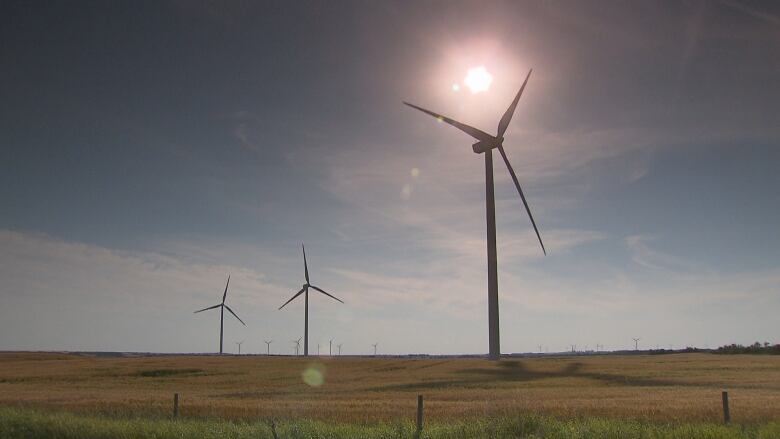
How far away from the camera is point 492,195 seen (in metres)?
78.9

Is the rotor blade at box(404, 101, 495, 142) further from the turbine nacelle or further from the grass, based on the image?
the grass

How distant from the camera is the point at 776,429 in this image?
19719 millimetres

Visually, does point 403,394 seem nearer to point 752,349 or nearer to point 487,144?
point 487,144

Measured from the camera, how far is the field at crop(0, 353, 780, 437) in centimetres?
2758

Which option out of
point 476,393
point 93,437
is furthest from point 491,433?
point 476,393

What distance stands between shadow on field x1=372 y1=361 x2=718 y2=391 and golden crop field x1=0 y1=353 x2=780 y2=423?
0.34 feet

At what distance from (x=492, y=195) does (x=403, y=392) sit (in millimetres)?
35623

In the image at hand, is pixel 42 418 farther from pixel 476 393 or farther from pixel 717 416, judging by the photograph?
pixel 476 393

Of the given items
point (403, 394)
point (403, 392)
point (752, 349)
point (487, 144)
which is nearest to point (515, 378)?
point (403, 392)

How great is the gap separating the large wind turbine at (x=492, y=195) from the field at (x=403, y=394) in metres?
4.95

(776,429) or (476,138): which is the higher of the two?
(476,138)

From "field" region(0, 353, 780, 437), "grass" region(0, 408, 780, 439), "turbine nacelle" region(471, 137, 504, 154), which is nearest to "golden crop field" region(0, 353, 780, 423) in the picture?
"field" region(0, 353, 780, 437)

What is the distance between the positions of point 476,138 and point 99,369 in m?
59.6

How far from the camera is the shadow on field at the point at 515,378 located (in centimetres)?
5600
